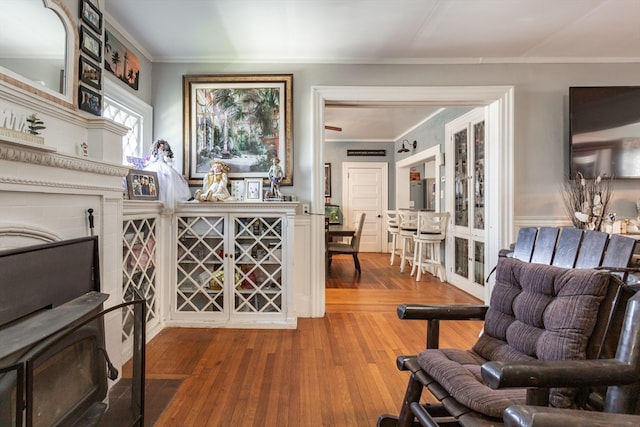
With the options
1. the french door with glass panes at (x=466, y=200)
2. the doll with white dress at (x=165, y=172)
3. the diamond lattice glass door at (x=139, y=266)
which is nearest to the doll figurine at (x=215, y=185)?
the doll with white dress at (x=165, y=172)

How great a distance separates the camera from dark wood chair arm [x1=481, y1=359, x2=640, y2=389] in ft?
3.22

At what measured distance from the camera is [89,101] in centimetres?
193

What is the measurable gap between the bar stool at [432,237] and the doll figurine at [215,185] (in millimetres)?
2973

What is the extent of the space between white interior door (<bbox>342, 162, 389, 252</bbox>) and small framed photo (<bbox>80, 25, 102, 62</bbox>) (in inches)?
229

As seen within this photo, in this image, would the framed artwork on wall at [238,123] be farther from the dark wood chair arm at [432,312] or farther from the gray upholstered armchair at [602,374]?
the gray upholstered armchair at [602,374]

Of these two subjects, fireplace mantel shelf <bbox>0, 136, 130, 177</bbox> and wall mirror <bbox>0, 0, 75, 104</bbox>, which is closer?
fireplace mantel shelf <bbox>0, 136, 130, 177</bbox>

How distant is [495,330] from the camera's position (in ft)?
5.28

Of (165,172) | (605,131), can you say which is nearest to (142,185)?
(165,172)

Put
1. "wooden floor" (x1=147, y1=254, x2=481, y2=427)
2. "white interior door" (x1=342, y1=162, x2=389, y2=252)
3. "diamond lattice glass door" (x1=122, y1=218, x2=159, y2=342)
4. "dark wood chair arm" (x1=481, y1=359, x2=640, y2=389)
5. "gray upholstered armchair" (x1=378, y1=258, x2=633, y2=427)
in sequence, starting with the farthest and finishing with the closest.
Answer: "white interior door" (x1=342, y1=162, x2=389, y2=252), "diamond lattice glass door" (x1=122, y1=218, x2=159, y2=342), "wooden floor" (x1=147, y1=254, x2=481, y2=427), "gray upholstered armchair" (x1=378, y1=258, x2=633, y2=427), "dark wood chair arm" (x1=481, y1=359, x2=640, y2=389)

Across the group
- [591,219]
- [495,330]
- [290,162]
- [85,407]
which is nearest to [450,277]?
[591,219]

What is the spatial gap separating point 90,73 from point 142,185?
39.1 inches

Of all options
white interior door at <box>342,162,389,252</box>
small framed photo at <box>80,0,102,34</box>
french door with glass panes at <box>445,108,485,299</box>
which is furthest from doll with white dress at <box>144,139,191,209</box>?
white interior door at <box>342,162,389,252</box>

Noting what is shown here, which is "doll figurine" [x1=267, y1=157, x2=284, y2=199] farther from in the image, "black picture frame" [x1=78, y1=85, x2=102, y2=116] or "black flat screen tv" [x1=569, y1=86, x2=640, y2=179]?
"black flat screen tv" [x1=569, y1=86, x2=640, y2=179]

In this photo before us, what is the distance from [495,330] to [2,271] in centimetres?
210
